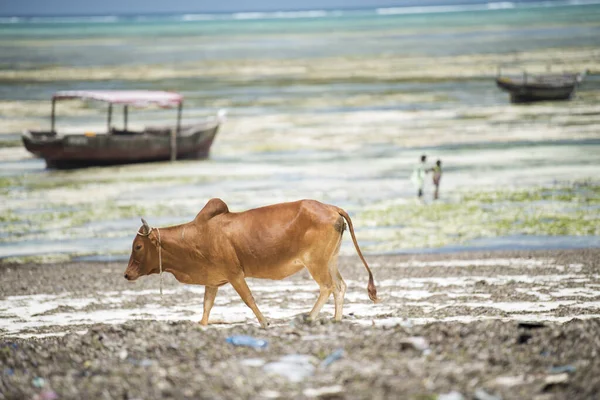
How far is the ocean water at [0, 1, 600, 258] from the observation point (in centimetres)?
2508

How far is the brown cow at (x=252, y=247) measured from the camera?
10.6 meters

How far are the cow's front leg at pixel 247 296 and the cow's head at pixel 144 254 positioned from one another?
96cm

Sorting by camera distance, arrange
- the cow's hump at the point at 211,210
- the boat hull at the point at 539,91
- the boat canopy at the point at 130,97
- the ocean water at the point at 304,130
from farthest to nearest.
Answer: the boat hull at the point at 539,91, the boat canopy at the point at 130,97, the ocean water at the point at 304,130, the cow's hump at the point at 211,210

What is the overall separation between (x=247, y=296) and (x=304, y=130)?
1136 inches

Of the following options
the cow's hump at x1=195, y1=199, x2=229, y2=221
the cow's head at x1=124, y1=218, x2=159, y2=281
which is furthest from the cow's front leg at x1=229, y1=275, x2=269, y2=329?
the cow's head at x1=124, y1=218, x2=159, y2=281

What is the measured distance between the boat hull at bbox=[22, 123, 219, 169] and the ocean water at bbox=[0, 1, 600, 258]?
0.58 m

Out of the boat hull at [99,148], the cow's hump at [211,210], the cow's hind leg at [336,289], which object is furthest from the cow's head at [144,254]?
the boat hull at [99,148]

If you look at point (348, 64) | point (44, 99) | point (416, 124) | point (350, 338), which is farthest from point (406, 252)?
point (348, 64)

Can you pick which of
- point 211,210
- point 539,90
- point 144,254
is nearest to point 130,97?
point 539,90

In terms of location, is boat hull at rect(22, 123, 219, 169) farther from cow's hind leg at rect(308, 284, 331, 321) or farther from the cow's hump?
cow's hind leg at rect(308, 284, 331, 321)

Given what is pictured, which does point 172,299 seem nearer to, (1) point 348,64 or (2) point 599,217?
(2) point 599,217

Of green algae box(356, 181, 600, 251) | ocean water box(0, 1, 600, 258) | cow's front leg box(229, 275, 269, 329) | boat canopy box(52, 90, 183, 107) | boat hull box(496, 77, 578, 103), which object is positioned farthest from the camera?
boat hull box(496, 77, 578, 103)

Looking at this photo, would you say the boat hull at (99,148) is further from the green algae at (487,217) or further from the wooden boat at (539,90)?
the wooden boat at (539,90)

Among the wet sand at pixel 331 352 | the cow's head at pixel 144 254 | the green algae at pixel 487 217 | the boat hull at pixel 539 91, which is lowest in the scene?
the green algae at pixel 487 217
